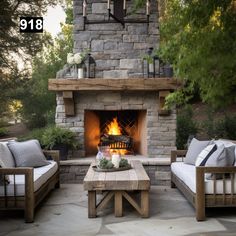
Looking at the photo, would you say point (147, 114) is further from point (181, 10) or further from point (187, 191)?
point (181, 10)

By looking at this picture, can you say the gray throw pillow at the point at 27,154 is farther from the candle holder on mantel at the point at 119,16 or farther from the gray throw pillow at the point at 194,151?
the candle holder on mantel at the point at 119,16

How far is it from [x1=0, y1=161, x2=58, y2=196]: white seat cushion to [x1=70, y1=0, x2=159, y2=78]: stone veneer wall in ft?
7.32

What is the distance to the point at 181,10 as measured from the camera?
3.40 meters

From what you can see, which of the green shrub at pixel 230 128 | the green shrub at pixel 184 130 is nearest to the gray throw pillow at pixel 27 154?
the green shrub at pixel 184 130

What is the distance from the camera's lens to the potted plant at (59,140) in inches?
259

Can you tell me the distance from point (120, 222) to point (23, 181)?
1128 millimetres

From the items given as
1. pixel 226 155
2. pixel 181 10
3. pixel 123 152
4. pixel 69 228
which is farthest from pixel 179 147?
pixel 181 10

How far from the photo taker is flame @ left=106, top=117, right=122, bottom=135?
7.36 meters

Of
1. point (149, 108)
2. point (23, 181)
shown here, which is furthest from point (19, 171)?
point (149, 108)

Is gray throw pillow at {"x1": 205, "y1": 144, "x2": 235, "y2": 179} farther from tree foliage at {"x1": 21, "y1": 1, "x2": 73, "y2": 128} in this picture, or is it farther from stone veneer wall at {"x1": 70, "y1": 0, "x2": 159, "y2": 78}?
tree foliage at {"x1": 21, "y1": 1, "x2": 73, "y2": 128}

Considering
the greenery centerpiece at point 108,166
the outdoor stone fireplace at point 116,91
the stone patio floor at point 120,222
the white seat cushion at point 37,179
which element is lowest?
the stone patio floor at point 120,222

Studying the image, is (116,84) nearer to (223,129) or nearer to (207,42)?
(223,129)

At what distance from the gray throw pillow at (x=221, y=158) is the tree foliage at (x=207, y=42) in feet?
3.12

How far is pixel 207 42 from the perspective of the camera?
324 cm
